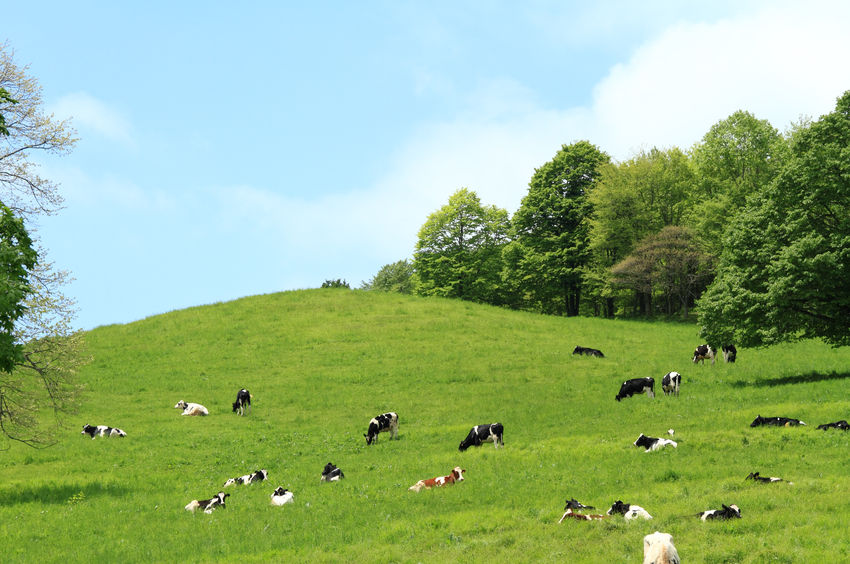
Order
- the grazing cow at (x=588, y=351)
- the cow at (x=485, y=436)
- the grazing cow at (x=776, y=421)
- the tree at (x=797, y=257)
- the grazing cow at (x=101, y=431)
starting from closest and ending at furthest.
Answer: the grazing cow at (x=776, y=421) → the cow at (x=485, y=436) → the grazing cow at (x=101, y=431) → the tree at (x=797, y=257) → the grazing cow at (x=588, y=351)

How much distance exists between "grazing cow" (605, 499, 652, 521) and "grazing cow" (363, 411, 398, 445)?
49.0 ft

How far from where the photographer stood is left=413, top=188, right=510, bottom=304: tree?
310ft

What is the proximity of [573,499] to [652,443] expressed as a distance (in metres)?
6.77

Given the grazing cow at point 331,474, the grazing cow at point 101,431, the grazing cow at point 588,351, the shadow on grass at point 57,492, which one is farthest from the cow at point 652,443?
the grazing cow at point 588,351

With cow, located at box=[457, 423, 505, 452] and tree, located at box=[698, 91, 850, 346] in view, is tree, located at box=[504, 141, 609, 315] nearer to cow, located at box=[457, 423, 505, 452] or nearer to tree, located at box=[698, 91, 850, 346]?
tree, located at box=[698, 91, 850, 346]

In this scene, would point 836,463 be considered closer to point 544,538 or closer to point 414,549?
point 544,538

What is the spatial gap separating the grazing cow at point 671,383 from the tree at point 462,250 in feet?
194

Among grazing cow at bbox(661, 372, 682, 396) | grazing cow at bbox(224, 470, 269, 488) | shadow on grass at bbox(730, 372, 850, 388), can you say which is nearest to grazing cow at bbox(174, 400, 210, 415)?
grazing cow at bbox(224, 470, 269, 488)

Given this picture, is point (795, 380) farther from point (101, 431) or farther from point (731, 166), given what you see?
point (731, 166)

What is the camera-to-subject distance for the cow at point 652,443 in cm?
2189

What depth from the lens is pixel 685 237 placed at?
70812 mm

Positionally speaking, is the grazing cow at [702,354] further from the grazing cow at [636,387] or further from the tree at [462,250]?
the tree at [462,250]

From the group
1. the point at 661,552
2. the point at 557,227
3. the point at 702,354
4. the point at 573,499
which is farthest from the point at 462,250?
the point at 661,552

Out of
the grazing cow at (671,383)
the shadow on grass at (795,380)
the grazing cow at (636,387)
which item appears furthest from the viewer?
the grazing cow at (636,387)
